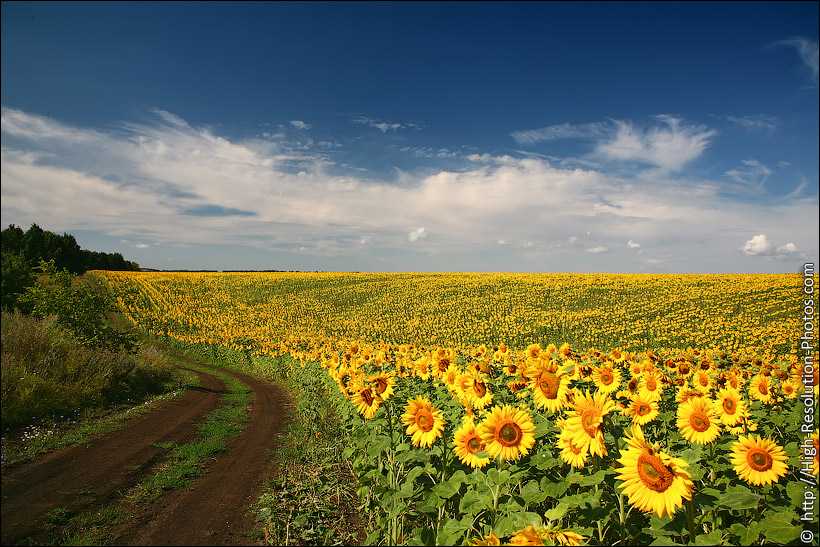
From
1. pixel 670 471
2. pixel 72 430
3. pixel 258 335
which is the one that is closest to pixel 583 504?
pixel 670 471

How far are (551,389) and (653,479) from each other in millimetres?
1278

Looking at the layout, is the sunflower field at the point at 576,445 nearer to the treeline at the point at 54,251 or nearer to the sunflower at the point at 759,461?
the sunflower at the point at 759,461

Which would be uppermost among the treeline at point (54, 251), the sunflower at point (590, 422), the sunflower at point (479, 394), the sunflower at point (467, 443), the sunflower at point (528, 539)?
the treeline at point (54, 251)

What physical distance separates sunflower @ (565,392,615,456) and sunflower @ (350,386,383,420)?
2.31m

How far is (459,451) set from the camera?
11.7ft

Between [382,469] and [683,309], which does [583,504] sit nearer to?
[382,469]

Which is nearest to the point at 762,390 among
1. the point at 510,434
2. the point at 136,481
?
the point at 510,434

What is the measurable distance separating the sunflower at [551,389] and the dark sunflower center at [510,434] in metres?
0.53

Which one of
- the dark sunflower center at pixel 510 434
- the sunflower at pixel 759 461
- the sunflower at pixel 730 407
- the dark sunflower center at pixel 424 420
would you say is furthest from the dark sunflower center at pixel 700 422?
the dark sunflower center at pixel 424 420

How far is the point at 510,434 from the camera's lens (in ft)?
10.3

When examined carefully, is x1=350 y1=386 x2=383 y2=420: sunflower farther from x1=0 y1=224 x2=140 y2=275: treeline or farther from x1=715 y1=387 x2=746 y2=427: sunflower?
x1=0 y1=224 x2=140 y2=275: treeline

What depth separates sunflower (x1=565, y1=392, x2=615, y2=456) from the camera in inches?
106

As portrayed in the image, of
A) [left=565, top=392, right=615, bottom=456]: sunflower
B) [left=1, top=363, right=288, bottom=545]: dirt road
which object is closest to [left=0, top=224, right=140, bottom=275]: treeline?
[left=1, top=363, right=288, bottom=545]: dirt road

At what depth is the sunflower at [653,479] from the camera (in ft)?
7.59
